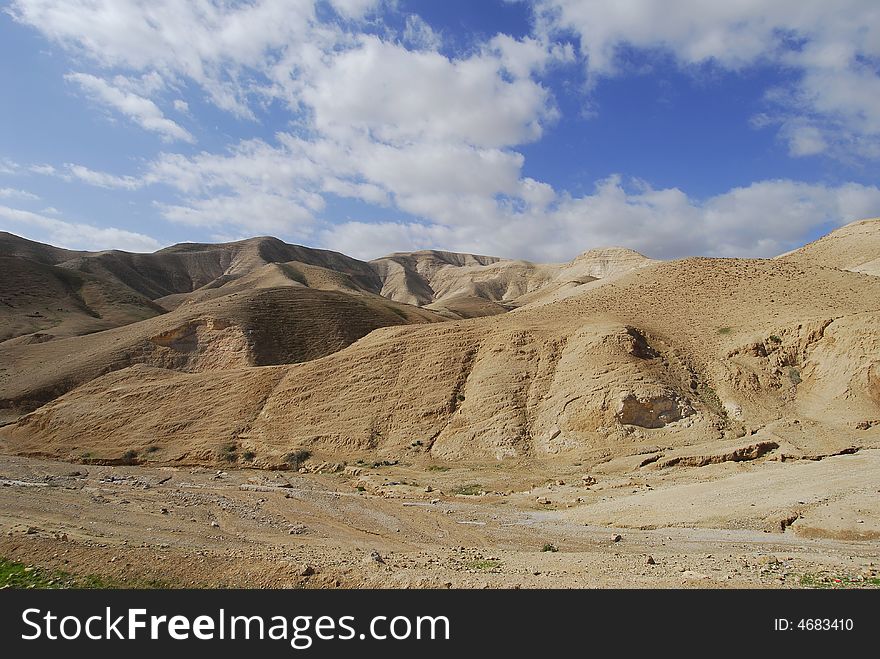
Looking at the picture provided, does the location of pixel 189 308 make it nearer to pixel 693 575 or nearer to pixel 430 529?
pixel 430 529

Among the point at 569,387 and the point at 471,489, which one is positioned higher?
the point at 569,387

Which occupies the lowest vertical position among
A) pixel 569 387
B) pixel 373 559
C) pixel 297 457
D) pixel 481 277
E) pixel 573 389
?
pixel 373 559

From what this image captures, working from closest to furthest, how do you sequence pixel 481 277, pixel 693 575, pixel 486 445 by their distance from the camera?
pixel 693 575
pixel 486 445
pixel 481 277

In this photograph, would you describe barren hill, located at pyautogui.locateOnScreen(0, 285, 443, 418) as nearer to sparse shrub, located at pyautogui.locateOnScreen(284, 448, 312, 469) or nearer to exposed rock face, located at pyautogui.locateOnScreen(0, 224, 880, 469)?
exposed rock face, located at pyautogui.locateOnScreen(0, 224, 880, 469)

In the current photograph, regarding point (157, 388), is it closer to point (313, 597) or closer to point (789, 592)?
point (313, 597)

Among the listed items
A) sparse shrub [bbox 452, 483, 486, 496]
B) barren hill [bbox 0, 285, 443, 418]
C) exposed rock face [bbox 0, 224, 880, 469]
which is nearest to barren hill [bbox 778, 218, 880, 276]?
exposed rock face [bbox 0, 224, 880, 469]

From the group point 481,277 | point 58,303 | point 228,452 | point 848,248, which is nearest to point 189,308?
point 228,452

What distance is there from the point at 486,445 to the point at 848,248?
55237 millimetres

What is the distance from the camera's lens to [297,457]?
25.5 m

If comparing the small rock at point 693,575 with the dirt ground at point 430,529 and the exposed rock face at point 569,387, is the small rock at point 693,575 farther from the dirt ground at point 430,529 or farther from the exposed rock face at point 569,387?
the exposed rock face at point 569,387

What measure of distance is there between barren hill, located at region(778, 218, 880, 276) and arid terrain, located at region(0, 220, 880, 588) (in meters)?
27.2

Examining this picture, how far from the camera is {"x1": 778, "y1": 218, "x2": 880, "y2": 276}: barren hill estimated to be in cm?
5534

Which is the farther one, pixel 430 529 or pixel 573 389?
pixel 573 389

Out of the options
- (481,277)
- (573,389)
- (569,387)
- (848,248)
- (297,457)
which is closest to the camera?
(573,389)
